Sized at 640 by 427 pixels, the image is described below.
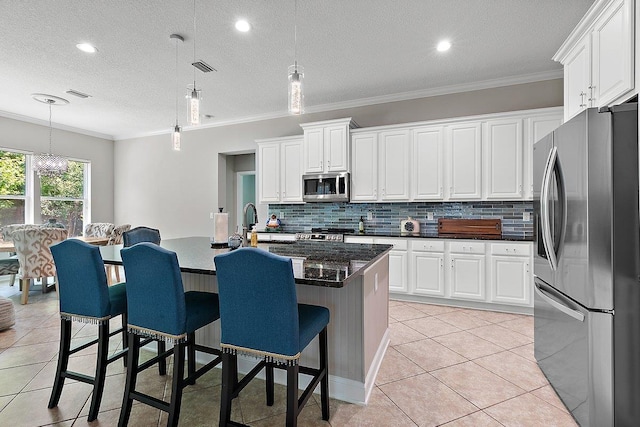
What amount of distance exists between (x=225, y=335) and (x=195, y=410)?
0.78 metres

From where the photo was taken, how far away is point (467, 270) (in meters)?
3.82

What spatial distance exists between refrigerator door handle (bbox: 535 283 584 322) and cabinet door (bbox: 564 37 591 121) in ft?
4.70

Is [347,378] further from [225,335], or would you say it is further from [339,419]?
[225,335]

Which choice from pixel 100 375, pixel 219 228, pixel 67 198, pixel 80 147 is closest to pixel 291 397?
pixel 100 375

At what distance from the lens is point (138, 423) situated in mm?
1791

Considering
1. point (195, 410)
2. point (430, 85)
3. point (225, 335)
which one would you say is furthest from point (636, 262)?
point (430, 85)

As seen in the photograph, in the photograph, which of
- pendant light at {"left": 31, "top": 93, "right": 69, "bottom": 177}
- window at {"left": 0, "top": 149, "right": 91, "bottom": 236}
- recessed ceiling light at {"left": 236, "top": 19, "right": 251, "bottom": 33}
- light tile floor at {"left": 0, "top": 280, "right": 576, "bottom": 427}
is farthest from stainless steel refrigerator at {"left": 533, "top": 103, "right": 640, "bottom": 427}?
window at {"left": 0, "top": 149, "right": 91, "bottom": 236}

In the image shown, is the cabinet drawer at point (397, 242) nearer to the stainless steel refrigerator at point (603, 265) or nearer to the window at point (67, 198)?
the stainless steel refrigerator at point (603, 265)

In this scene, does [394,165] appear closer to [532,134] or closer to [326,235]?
[326,235]

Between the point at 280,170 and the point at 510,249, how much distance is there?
3.36 metres

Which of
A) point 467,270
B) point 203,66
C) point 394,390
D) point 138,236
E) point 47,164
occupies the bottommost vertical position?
point 394,390

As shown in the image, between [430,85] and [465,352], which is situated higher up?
[430,85]

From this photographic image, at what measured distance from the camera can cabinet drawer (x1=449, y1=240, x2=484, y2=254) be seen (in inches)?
148

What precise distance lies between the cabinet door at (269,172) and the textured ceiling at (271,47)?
76cm
